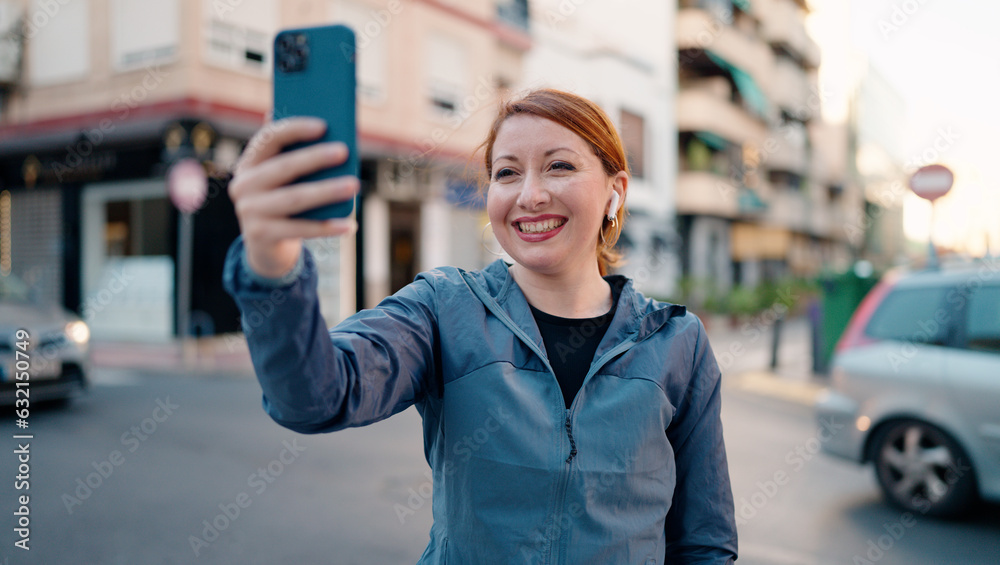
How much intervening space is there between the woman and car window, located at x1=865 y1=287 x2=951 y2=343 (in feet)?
13.5

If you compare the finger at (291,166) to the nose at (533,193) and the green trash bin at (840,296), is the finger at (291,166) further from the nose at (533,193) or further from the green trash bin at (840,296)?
the green trash bin at (840,296)

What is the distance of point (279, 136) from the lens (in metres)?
0.87

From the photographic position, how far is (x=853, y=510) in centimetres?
512

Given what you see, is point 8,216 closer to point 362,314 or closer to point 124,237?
point 124,237

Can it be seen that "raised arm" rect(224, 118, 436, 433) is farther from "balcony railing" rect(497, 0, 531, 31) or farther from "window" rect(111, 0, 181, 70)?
"balcony railing" rect(497, 0, 531, 31)

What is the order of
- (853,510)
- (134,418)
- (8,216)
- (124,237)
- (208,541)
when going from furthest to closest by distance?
(8,216) → (124,237) → (134,418) → (853,510) → (208,541)

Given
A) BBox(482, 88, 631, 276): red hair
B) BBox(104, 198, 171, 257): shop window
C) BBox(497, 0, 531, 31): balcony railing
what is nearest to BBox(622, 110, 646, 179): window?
BBox(497, 0, 531, 31): balcony railing

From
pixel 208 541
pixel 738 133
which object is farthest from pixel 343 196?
pixel 738 133

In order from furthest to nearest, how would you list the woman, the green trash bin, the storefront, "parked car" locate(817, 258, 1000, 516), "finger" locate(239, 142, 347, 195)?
the storefront
the green trash bin
"parked car" locate(817, 258, 1000, 516)
the woman
"finger" locate(239, 142, 347, 195)

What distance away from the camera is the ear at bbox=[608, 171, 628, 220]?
→ 1854 millimetres

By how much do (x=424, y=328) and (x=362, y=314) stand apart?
14 cm

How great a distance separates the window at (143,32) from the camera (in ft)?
43.2

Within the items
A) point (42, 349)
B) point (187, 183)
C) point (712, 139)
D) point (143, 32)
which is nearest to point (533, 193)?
point (42, 349)

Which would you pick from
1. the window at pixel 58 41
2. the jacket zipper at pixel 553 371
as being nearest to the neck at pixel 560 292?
the jacket zipper at pixel 553 371
